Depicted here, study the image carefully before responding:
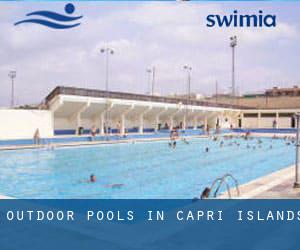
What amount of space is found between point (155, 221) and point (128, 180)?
6.33m

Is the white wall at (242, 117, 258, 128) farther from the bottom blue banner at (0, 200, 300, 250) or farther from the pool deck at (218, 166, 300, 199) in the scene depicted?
the bottom blue banner at (0, 200, 300, 250)

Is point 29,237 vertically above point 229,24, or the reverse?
point 229,24

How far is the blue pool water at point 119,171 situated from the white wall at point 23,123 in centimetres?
452

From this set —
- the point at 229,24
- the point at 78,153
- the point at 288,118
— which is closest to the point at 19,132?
the point at 78,153

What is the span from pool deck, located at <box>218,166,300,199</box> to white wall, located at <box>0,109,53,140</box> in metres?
18.2

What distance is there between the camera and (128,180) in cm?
1169

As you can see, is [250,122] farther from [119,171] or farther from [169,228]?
[169,228]

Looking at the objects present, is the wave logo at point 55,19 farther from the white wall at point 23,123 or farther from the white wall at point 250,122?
the white wall at point 250,122

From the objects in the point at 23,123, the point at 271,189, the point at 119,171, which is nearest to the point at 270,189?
the point at 271,189

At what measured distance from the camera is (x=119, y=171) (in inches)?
530

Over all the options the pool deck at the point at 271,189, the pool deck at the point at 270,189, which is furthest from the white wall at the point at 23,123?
the pool deck at the point at 270,189

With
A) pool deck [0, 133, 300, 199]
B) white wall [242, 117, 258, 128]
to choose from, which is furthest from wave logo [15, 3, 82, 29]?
white wall [242, 117, 258, 128]

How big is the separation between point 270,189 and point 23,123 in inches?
765

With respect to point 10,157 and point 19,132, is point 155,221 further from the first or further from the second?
point 19,132
